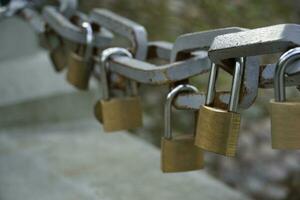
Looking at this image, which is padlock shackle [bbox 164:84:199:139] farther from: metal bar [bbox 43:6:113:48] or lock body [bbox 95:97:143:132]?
metal bar [bbox 43:6:113:48]

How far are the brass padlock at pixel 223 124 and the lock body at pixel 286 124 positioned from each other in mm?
70

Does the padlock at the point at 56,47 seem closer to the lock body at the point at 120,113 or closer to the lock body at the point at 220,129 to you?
the lock body at the point at 120,113

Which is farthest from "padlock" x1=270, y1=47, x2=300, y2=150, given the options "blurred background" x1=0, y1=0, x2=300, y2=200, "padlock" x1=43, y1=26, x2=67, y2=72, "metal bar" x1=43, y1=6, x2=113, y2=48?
"blurred background" x1=0, y1=0, x2=300, y2=200

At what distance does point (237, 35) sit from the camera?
0.79 m

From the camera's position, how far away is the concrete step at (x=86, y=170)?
1.78 meters

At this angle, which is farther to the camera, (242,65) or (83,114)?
(83,114)

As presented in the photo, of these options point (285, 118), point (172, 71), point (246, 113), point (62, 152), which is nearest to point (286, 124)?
point (285, 118)

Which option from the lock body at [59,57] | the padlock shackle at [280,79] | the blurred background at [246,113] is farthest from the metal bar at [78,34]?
the blurred background at [246,113]

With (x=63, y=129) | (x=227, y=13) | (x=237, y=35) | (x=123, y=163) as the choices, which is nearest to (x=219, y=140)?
(x=237, y=35)

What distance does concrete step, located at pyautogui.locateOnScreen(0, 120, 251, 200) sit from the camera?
5.85 feet

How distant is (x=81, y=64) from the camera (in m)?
1.36

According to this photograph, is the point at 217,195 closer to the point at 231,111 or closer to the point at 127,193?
the point at 127,193

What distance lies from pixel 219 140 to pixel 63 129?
5.84 ft

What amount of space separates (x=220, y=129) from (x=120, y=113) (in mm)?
396
